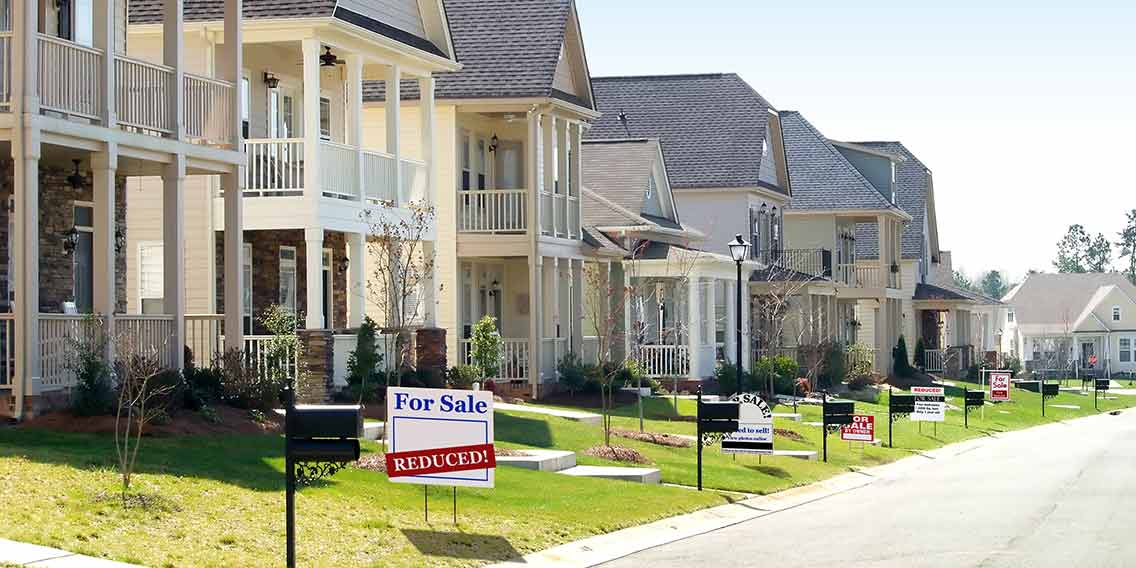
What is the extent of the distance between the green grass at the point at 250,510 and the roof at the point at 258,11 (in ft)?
31.6

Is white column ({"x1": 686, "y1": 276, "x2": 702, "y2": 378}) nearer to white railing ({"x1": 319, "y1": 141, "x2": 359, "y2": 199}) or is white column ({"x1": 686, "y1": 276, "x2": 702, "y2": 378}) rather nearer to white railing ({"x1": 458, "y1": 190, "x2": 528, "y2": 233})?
white railing ({"x1": 458, "y1": 190, "x2": 528, "y2": 233})

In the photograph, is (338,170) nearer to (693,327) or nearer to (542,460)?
(542,460)

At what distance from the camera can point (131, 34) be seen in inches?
1202

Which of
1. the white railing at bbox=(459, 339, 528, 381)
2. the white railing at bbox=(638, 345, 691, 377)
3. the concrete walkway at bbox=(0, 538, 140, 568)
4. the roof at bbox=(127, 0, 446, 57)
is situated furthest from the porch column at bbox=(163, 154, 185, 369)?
the white railing at bbox=(638, 345, 691, 377)

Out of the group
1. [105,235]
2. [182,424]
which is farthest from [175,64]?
[182,424]

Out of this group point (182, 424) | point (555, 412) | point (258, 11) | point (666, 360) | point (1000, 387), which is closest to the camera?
point (182, 424)

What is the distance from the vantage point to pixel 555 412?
3509 centimetres

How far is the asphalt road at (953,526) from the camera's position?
57.2ft

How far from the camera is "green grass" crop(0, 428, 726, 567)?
1512cm

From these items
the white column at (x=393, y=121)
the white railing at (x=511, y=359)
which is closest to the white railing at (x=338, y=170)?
the white column at (x=393, y=121)

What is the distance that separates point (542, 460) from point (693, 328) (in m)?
24.2

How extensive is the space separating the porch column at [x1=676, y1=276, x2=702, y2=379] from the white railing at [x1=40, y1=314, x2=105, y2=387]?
1011 inches

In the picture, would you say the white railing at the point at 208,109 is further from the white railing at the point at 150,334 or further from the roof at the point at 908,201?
the roof at the point at 908,201

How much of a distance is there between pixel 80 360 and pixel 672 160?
3814 cm
